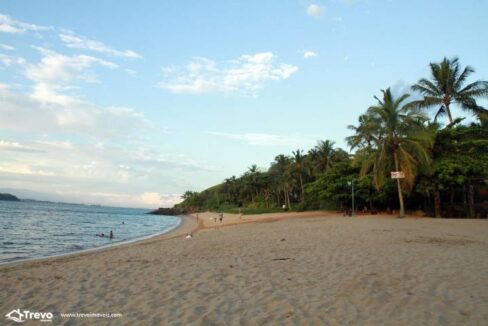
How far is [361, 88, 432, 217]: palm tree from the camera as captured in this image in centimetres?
2672

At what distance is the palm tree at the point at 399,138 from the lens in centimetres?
2672

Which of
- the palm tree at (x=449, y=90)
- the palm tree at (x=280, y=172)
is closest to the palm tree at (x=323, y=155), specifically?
the palm tree at (x=280, y=172)

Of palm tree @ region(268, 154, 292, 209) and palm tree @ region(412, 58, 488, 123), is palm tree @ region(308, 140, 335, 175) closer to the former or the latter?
palm tree @ region(268, 154, 292, 209)

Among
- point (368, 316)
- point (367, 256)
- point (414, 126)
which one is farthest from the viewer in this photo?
point (414, 126)

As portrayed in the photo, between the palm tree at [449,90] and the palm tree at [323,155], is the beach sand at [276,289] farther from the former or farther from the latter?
the palm tree at [323,155]

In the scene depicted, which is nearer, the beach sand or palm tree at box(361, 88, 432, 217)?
the beach sand

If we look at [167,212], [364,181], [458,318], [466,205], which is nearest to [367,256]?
[458,318]

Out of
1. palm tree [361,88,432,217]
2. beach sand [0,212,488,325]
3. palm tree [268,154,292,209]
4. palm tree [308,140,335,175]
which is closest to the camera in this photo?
beach sand [0,212,488,325]

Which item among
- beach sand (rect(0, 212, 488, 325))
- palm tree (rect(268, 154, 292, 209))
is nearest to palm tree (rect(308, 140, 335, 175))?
palm tree (rect(268, 154, 292, 209))

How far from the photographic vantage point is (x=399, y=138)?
90.5 feet

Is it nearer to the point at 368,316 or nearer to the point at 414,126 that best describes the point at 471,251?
the point at 368,316

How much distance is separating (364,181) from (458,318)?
3163 cm

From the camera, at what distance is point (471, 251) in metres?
10.0

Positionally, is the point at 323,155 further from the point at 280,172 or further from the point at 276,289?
the point at 276,289
